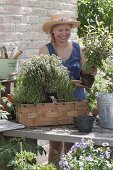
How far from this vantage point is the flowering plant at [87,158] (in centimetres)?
252

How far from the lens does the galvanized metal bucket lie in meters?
2.92

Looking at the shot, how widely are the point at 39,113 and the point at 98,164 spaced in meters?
0.70

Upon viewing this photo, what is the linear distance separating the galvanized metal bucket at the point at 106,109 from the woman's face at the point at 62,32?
2.49ft

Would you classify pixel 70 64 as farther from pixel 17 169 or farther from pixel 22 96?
pixel 17 169

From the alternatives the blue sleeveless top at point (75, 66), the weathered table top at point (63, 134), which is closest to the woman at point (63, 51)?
the blue sleeveless top at point (75, 66)

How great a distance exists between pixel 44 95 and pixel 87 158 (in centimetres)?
73

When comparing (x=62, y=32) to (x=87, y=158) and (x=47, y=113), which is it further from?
(x=87, y=158)

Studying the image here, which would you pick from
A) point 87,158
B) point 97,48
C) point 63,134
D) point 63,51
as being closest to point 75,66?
point 63,51

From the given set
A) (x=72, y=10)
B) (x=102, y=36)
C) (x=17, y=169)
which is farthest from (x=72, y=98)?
(x=72, y=10)

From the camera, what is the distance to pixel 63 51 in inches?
143

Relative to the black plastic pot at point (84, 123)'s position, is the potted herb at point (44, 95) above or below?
above

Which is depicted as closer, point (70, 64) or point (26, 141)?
point (26, 141)

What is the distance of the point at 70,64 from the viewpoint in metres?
3.59

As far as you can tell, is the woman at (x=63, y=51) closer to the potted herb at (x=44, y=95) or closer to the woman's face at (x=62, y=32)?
the woman's face at (x=62, y=32)
